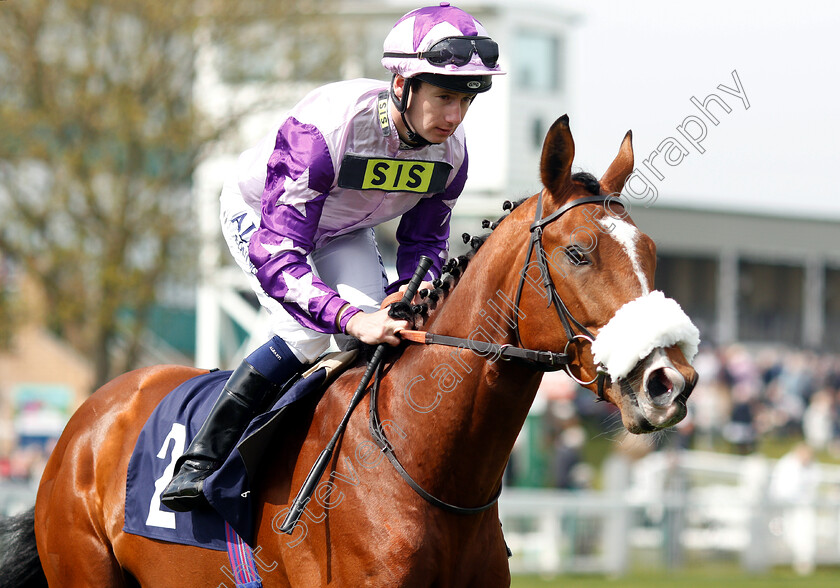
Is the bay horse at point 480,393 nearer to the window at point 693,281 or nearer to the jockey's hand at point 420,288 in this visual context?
the jockey's hand at point 420,288

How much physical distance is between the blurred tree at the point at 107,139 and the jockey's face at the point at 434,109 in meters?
13.3

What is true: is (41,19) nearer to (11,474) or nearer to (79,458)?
(11,474)

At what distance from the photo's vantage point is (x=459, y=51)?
11.2 ft

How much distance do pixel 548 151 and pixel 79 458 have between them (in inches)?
98.4

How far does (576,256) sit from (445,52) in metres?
0.81

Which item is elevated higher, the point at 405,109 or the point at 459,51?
the point at 459,51

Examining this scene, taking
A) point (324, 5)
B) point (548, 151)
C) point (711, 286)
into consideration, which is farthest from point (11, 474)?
point (711, 286)

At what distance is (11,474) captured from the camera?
12961mm

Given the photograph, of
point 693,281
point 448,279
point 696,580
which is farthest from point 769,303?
point 448,279

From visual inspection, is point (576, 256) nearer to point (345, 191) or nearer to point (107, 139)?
point (345, 191)

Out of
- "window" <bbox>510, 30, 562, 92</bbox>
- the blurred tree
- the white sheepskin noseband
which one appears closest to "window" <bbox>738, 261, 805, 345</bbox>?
"window" <bbox>510, 30, 562, 92</bbox>

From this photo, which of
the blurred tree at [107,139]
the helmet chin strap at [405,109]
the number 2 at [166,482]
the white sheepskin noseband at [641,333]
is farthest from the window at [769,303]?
the white sheepskin noseband at [641,333]

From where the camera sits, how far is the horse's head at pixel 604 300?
2.85m

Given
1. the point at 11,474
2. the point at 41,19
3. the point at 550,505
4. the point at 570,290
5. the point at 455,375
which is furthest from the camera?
the point at 41,19
